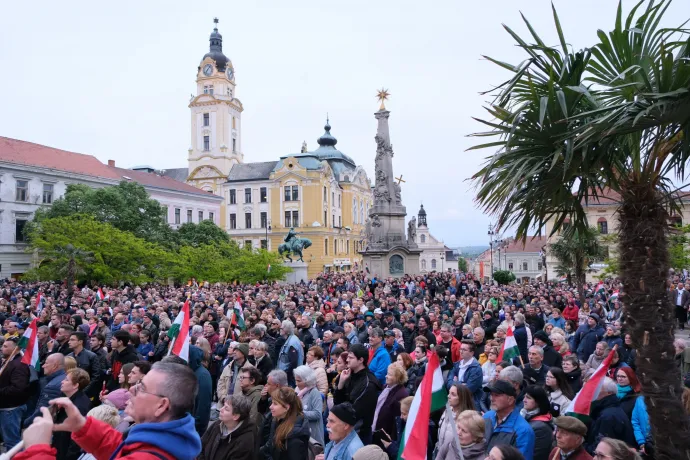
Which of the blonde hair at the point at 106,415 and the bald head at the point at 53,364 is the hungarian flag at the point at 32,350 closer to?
the bald head at the point at 53,364

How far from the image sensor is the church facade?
241ft

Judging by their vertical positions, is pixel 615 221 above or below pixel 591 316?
above

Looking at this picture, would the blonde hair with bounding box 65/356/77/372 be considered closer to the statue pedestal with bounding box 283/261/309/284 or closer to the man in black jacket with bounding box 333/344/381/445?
the man in black jacket with bounding box 333/344/381/445

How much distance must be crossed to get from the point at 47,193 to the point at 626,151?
51.4 metres

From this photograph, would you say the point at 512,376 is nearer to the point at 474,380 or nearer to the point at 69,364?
the point at 474,380

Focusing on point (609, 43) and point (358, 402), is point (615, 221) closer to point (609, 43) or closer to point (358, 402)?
point (609, 43)

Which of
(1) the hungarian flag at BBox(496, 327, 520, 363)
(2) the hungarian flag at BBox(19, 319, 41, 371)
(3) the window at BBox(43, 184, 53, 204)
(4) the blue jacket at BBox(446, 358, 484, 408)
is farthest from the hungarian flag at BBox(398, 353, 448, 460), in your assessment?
(3) the window at BBox(43, 184, 53, 204)

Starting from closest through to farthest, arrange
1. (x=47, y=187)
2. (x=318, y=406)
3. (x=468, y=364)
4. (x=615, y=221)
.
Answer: (x=615, y=221) → (x=318, y=406) → (x=468, y=364) → (x=47, y=187)

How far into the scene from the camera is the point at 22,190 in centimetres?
4547

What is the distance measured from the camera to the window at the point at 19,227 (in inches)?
1778

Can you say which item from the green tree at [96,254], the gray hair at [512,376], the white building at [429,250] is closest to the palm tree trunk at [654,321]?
the gray hair at [512,376]

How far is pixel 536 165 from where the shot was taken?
15.0ft

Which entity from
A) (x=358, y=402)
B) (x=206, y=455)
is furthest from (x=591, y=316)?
(x=206, y=455)

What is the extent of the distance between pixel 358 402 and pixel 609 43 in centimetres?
459
